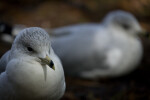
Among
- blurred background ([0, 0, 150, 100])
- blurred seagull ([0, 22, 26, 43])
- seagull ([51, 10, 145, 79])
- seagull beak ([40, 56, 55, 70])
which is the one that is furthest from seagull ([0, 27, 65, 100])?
blurred background ([0, 0, 150, 100])

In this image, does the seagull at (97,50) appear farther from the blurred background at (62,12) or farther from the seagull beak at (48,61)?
the seagull beak at (48,61)

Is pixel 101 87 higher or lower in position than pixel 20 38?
higher

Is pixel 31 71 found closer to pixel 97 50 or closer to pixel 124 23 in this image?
pixel 97 50

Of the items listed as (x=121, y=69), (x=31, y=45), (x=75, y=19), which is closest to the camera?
(x=31, y=45)

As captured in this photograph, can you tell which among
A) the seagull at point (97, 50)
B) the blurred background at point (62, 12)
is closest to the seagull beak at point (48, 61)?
the seagull at point (97, 50)

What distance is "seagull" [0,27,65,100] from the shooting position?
2.85 metres

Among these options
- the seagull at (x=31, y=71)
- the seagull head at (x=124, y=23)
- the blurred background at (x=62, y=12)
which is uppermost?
the blurred background at (x=62, y=12)

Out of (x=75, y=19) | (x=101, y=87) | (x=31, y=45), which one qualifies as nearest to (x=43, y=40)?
(x=31, y=45)

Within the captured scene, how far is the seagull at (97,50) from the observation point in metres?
5.82

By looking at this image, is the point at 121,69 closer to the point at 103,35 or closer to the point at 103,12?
the point at 103,35

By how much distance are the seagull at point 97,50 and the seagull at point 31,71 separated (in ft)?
9.50

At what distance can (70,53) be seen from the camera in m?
5.92

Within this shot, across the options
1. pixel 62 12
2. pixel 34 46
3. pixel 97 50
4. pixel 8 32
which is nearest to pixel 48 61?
pixel 34 46

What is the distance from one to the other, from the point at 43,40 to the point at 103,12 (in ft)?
19.8
